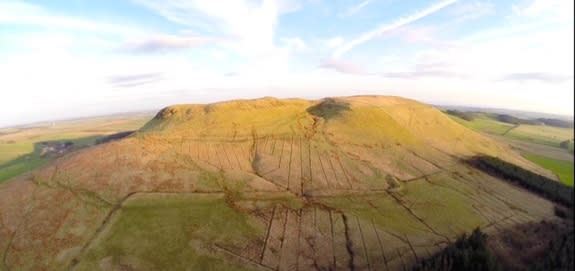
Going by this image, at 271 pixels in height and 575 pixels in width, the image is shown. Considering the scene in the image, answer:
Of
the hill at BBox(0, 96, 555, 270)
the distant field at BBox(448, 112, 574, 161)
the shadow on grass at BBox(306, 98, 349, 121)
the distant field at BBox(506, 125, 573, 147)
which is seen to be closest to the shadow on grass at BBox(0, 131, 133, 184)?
the hill at BBox(0, 96, 555, 270)

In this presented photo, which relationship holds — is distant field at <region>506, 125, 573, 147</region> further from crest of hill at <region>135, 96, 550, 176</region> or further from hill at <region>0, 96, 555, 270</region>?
crest of hill at <region>135, 96, 550, 176</region>

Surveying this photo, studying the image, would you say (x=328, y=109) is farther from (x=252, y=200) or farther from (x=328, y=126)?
(x=252, y=200)

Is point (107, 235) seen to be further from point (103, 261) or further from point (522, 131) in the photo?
point (522, 131)

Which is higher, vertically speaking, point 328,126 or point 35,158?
point 328,126

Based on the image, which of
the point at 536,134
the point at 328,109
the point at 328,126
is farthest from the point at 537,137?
the point at 328,109

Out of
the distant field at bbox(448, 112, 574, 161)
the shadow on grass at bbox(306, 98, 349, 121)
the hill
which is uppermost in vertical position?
the shadow on grass at bbox(306, 98, 349, 121)

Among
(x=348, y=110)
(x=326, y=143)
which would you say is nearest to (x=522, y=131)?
(x=326, y=143)

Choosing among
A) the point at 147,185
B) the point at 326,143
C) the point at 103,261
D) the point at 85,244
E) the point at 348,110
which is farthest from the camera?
the point at 348,110

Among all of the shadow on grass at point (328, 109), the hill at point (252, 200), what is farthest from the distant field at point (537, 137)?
the shadow on grass at point (328, 109)
